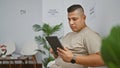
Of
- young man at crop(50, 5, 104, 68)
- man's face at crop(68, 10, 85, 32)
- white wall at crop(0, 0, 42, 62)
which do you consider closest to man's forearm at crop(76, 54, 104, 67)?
young man at crop(50, 5, 104, 68)

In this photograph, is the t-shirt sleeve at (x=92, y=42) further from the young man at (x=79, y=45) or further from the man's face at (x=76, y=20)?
the man's face at (x=76, y=20)

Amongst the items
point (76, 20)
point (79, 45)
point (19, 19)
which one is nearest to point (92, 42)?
point (79, 45)

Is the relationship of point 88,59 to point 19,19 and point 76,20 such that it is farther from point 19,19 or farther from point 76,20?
point 19,19

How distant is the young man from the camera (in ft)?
5.02

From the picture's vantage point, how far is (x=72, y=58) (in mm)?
1532

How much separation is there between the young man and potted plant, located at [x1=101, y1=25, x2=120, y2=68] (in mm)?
1061

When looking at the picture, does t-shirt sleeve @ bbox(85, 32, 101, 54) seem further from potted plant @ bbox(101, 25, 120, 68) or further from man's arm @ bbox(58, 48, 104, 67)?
potted plant @ bbox(101, 25, 120, 68)

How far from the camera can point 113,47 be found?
17.6 inches

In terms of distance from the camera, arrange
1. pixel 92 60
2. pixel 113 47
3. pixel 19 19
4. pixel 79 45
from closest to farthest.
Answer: pixel 113 47
pixel 92 60
pixel 79 45
pixel 19 19

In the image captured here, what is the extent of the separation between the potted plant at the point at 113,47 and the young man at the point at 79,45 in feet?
3.48

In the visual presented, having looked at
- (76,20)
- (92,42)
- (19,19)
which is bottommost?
(19,19)

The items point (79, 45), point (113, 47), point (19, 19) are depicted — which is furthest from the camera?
point (19, 19)

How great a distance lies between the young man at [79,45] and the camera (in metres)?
1.53

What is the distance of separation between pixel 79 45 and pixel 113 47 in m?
1.27
